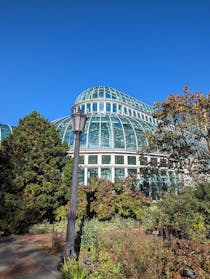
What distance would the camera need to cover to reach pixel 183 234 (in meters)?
8.21

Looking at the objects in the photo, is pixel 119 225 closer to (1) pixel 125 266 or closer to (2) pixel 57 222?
(2) pixel 57 222

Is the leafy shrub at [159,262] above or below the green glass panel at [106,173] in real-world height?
below

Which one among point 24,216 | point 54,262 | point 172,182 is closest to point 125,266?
point 54,262

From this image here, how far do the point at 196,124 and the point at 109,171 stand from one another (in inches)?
362

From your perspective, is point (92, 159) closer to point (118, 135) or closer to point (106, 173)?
point (106, 173)

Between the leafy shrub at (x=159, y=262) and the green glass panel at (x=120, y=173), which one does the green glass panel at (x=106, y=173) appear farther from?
the leafy shrub at (x=159, y=262)

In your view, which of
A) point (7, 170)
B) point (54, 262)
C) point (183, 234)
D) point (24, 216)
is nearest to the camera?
point (54, 262)

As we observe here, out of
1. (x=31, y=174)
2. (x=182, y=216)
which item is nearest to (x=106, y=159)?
(x=31, y=174)

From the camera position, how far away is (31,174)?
1048 cm

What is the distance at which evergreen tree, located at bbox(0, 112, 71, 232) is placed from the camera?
32.3ft

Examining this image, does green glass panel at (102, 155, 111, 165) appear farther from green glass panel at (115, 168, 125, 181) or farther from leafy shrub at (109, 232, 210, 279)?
leafy shrub at (109, 232, 210, 279)

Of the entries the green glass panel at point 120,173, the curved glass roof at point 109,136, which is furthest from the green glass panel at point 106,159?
the green glass panel at point 120,173

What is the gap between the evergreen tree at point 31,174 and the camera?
9.84 metres

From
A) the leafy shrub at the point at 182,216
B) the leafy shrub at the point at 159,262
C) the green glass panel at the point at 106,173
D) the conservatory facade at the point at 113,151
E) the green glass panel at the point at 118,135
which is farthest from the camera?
the green glass panel at the point at 118,135
